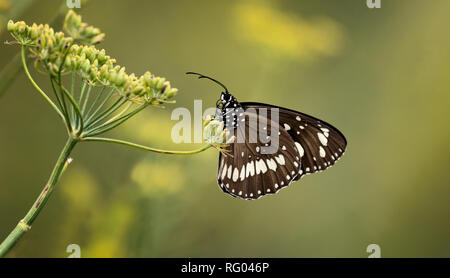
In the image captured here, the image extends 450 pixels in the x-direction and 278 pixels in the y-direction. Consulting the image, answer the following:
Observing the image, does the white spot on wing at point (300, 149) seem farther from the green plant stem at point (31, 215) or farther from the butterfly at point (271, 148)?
the green plant stem at point (31, 215)

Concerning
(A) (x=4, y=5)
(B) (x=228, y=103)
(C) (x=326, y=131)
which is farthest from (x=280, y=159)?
(A) (x=4, y=5)

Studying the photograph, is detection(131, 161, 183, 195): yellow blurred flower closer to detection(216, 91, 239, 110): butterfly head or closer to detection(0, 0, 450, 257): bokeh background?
detection(0, 0, 450, 257): bokeh background

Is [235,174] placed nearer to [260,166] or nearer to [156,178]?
[260,166]

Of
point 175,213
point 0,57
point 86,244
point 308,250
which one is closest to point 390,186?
point 308,250

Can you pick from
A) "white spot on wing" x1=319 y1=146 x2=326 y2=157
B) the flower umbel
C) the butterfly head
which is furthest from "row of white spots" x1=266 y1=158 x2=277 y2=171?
the flower umbel

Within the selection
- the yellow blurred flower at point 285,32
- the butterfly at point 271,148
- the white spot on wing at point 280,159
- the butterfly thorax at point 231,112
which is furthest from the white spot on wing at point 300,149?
the yellow blurred flower at point 285,32

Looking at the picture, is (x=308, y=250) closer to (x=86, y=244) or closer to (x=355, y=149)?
(x=355, y=149)
